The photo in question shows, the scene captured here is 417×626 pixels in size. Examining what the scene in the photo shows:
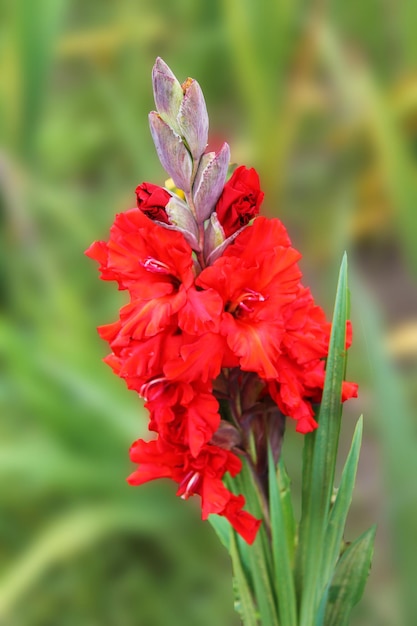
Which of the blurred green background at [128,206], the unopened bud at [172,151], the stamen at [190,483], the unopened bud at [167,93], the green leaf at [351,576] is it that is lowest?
the green leaf at [351,576]

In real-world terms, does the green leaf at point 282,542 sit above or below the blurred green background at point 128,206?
below

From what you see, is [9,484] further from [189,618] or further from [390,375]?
[390,375]

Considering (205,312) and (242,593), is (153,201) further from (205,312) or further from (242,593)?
(242,593)

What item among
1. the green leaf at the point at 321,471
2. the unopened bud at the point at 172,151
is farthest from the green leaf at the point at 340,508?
the unopened bud at the point at 172,151

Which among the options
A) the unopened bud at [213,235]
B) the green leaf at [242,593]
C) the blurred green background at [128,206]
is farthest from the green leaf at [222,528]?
the blurred green background at [128,206]

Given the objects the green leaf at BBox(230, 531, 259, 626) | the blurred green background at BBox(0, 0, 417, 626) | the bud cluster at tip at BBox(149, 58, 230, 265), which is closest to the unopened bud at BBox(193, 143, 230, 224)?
the bud cluster at tip at BBox(149, 58, 230, 265)

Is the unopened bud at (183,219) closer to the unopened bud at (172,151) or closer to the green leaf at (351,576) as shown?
the unopened bud at (172,151)

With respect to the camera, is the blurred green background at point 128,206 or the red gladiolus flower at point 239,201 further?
the blurred green background at point 128,206
